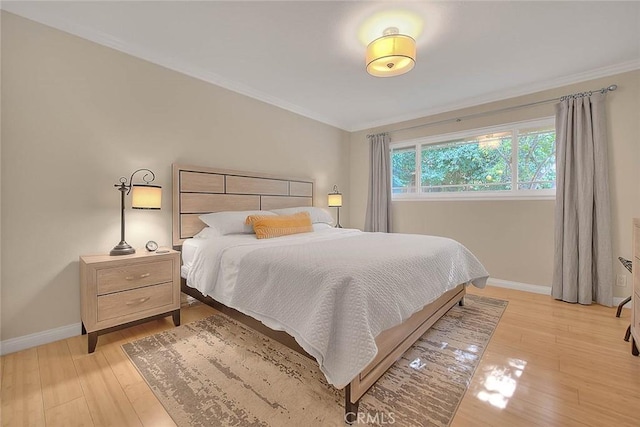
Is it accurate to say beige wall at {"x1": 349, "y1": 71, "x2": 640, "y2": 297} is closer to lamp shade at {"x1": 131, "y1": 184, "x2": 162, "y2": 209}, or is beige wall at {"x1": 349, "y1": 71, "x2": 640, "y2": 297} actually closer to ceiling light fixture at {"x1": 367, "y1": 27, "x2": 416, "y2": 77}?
ceiling light fixture at {"x1": 367, "y1": 27, "x2": 416, "y2": 77}

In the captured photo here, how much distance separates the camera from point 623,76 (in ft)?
8.88

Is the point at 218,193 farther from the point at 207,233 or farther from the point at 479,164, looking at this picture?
the point at 479,164

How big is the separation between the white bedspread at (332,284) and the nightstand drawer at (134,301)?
0.24 meters

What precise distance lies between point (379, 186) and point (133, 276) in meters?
3.49

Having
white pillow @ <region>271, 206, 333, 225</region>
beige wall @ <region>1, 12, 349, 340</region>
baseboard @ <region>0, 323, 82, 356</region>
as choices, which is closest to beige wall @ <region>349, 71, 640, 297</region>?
white pillow @ <region>271, 206, 333, 225</region>

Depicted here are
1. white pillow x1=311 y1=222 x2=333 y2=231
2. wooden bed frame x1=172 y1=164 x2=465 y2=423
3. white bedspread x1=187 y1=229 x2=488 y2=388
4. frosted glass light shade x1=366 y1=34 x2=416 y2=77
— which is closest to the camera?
white bedspread x1=187 y1=229 x2=488 y2=388

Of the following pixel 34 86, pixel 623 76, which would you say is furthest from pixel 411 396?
pixel 623 76

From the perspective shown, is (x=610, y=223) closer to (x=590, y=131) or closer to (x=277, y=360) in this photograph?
(x=590, y=131)

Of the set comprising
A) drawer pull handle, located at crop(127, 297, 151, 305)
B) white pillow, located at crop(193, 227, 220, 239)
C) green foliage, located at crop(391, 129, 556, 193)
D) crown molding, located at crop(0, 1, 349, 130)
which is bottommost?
drawer pull handle, located at crop(127, 297, 151, 305)

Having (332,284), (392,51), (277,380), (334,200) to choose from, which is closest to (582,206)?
(392,51)

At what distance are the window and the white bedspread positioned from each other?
168 centimetres

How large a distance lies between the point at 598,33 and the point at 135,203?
4016 millimetres

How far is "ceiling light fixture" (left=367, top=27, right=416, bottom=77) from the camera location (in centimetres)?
202

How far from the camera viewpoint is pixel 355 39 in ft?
7.47
